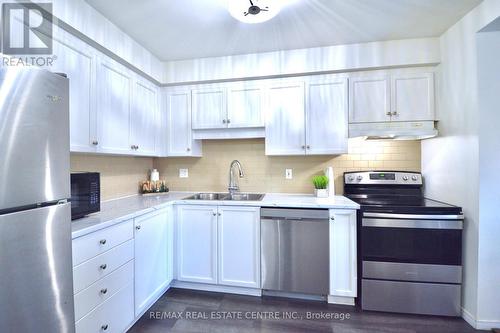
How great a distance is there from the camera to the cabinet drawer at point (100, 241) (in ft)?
4.42

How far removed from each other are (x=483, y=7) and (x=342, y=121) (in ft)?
4.09

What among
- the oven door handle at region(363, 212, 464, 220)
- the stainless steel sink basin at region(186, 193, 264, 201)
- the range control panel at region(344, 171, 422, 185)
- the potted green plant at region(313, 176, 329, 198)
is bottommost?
the oven door handle at region(363, 212, 464, 220)

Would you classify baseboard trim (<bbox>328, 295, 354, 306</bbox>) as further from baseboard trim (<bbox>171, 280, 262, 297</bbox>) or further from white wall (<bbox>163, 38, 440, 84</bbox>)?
white wall (<bbox>163, 38, 440, 84</bbox>)

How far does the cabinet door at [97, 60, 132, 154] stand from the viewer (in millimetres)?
1951

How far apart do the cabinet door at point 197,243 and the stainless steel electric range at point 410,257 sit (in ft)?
4.48

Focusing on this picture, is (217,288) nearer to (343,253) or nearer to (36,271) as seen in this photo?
(343,253)

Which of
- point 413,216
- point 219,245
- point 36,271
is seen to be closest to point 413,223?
point 413,216

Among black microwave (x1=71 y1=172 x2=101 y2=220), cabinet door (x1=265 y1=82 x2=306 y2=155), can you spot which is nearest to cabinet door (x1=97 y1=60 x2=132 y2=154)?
black microwave (x1=71 y1=172 x2=101 y2=220)

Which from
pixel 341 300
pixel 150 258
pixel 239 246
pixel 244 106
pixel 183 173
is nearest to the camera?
pixel 150 258

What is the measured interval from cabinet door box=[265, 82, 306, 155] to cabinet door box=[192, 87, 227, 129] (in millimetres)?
515

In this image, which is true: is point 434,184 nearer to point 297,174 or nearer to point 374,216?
point 374,216

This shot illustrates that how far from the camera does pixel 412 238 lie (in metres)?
2.02

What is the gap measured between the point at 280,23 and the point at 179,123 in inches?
60.0

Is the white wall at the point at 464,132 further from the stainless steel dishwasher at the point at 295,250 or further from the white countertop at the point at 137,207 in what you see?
the stainless steel dishwasher at the point at 295,250
